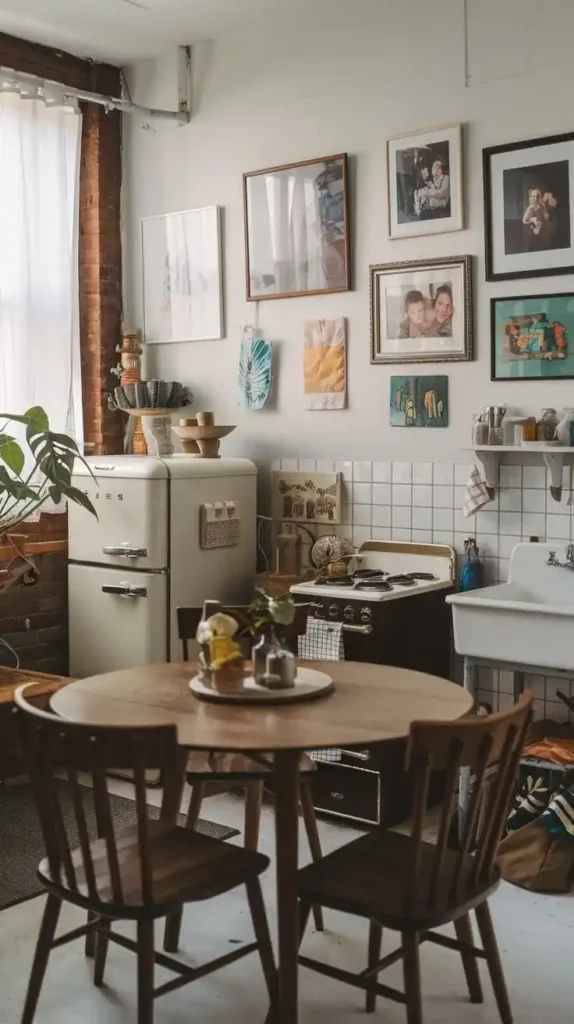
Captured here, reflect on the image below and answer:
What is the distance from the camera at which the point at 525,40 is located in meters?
4.22

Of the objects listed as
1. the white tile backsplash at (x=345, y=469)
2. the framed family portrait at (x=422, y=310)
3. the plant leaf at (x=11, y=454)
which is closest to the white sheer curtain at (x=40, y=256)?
the plant leaf at (x=11, y=454)

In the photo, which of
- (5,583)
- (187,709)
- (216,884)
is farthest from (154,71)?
(216,884)

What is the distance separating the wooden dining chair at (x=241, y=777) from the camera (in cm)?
319

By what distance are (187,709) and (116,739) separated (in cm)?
42

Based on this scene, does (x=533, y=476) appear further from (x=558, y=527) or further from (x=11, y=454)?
(x=11, y=454)

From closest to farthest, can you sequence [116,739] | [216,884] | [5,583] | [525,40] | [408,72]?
[116,739]
[216,884]
[525,40]
[408,72]
[5,583]

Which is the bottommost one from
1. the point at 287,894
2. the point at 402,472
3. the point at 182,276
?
the point at 287,894

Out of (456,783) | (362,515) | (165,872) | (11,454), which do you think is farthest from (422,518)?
(165,872)

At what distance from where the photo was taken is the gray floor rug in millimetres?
3684

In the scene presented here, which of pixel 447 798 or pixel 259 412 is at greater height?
pixel 259 412

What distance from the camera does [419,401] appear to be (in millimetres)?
4621

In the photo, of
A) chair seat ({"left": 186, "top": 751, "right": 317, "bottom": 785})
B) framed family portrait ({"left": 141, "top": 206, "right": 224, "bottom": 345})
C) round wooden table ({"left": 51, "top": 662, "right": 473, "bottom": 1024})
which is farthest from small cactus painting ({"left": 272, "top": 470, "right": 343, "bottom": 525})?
round wooden table ({"left": 51, "top": 662, "right": 473, "bottom": 1024})

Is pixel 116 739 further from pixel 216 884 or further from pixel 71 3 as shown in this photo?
pixel 71 3

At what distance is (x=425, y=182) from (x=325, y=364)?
2.92ft
